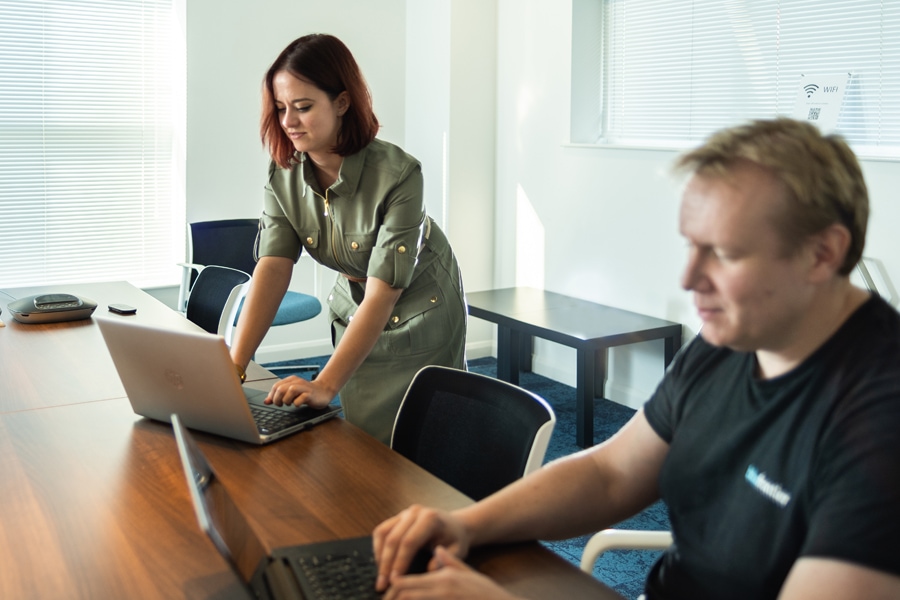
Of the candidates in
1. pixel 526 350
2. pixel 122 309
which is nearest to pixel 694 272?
pixel 122 309

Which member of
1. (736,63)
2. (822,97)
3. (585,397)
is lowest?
(585,397)

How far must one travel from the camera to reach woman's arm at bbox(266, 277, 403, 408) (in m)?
1.95

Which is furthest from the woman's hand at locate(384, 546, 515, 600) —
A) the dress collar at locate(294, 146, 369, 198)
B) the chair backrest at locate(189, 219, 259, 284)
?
the chair backrest at locate(189, 219, 259, 284)

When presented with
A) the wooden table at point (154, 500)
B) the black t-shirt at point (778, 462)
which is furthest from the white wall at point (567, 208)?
the black t-shirt at point (778, 462)

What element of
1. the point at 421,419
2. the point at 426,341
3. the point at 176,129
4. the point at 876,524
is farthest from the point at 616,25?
the point at 876,524

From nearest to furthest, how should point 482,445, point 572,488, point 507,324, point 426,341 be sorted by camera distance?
point 572,488
point 482,445
point 426,341
point 507,324

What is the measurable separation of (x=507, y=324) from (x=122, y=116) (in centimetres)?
232

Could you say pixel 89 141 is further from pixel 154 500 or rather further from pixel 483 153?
pixel 154 500

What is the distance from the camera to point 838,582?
993 millimetres

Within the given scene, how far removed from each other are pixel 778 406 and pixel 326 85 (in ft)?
4.64

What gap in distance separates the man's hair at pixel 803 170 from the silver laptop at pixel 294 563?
2.12 ft

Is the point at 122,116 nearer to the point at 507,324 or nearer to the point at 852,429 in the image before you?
the point at 507,324

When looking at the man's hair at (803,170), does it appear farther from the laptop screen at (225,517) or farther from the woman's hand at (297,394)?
the woman's hand at (297,394)

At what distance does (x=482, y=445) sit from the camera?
1850 millimetres
